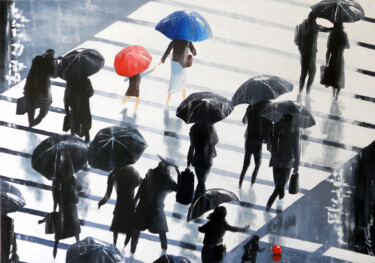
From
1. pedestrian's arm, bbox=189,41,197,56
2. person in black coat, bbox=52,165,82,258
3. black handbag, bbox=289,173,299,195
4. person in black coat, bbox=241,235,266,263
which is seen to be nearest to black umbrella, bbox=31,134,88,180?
person in black coat, bbox=52,165,82,258

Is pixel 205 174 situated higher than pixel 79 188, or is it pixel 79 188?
pixel 205 174

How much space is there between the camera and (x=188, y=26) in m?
3.33

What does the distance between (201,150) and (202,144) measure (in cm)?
4

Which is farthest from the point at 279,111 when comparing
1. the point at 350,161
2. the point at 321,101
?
the point at 350,161

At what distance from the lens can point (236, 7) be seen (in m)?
3.33

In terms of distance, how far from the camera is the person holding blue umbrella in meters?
3.33

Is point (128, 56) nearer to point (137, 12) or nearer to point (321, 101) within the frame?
point (137, 12)

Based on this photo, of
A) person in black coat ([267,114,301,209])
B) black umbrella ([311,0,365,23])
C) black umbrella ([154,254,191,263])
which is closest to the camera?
black umbrella ([311,0,365,23])

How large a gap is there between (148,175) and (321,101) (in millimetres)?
1132

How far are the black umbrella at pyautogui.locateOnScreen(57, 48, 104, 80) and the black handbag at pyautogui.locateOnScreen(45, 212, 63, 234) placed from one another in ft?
2.83

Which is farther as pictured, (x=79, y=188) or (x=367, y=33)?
(x=79, y=188)

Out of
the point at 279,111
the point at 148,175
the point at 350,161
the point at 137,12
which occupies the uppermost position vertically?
the point at 137,12

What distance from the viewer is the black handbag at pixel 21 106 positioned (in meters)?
3.50

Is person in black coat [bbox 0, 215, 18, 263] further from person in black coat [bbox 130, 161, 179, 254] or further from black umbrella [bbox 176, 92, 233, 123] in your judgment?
black umbrella [bbox 176, 92, 233, 123]
